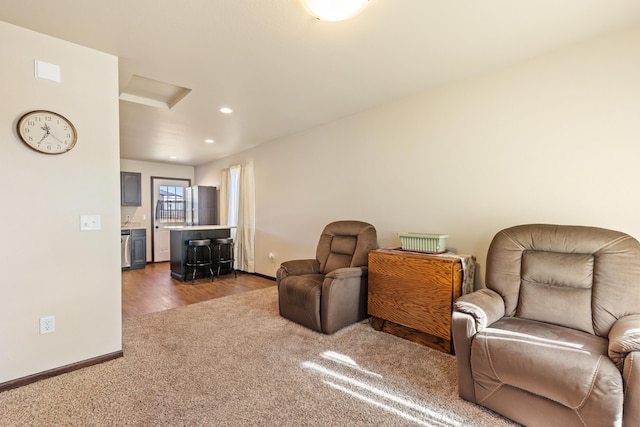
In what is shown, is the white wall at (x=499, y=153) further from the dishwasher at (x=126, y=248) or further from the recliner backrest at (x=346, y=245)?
the dishwasher at (x=126, y=248)

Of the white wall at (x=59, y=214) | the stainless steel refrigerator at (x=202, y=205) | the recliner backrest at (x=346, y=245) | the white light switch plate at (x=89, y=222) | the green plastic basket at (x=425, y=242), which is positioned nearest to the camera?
the white wall at (x=59, y=214)

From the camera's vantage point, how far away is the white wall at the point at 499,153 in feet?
6.84

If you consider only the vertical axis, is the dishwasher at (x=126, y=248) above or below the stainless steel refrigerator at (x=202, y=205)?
below

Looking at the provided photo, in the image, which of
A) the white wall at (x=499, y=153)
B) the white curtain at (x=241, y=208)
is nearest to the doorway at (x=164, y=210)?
the white curtain at (x=241, y=208)

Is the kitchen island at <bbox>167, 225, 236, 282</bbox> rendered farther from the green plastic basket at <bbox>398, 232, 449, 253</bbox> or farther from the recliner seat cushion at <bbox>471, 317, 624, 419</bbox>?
the recliner seat cushion at <bbox>471, 317, 624, 419</bbox>

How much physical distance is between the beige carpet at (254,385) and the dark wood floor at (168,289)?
890 mm

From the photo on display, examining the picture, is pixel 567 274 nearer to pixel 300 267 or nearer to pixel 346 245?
pixel 346 245

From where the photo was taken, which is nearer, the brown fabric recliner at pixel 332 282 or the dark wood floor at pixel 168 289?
the brown fabric recliner at pixel 332 282

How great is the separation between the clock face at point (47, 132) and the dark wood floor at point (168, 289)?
6.80ft

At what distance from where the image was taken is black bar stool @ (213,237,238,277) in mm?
5429

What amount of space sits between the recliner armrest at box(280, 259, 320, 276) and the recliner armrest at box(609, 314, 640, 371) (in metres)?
2.58

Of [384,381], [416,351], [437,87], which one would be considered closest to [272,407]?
Answer: [384,381]

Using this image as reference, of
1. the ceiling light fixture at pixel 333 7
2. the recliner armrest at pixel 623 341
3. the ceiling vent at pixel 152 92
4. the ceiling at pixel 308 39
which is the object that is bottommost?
the recliner armrest at pixel 623 341

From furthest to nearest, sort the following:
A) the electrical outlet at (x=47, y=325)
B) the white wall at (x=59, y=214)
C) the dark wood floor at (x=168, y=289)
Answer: the dark wood floor at (x=168, y=289) → the electrical outlet at (x=47, y=325) → the white wall at (x=59, y=214)
